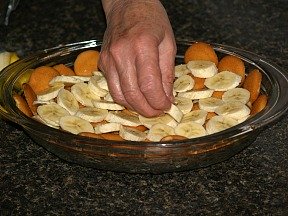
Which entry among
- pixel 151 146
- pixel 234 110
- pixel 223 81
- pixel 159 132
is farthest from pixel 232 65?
pixel 151 146

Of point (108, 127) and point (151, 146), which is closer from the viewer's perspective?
point (151, 146)

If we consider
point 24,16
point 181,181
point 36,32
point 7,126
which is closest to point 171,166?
point 181,181

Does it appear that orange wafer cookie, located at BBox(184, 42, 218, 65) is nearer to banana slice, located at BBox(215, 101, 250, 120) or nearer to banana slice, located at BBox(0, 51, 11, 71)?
banana slice, located at BBox(215, 101, 250, 120)

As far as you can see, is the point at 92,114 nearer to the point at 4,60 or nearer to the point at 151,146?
the point at 151,146

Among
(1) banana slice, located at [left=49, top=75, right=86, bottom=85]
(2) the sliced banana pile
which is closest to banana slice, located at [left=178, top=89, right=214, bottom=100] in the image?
(2) the sliced banana pile

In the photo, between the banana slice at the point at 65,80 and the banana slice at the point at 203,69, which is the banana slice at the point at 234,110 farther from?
the banana slice at the point at 65,80
